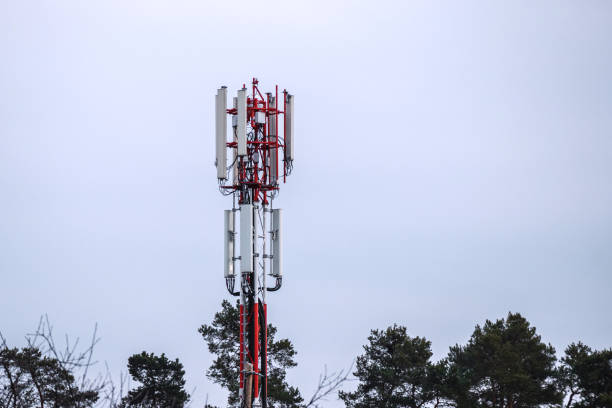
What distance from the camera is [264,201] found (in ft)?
105

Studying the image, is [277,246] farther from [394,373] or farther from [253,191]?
[394,373]

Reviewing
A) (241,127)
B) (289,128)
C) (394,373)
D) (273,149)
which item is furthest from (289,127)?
(394,373)

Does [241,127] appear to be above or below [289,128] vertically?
below

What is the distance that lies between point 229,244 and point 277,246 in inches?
50.7

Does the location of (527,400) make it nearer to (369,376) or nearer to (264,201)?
(369,376)

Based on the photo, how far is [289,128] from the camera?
106 ft

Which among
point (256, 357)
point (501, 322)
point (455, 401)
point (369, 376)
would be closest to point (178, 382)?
point (369, 376)

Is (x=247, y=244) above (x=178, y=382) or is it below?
below

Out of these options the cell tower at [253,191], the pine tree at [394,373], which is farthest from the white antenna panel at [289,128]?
the pine tree at [394,373]

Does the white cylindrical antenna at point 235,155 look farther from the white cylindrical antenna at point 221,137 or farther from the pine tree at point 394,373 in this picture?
the pine tree at point 394,373

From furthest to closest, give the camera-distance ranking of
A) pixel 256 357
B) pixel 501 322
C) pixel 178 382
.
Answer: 1. pixel 501 322
2. pixel 178 382
3. pixel 256 357

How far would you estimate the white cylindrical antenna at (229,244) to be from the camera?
31.6 meters

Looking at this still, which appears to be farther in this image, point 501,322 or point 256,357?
point 501,322

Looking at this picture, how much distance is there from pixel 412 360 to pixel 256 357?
829 inches
